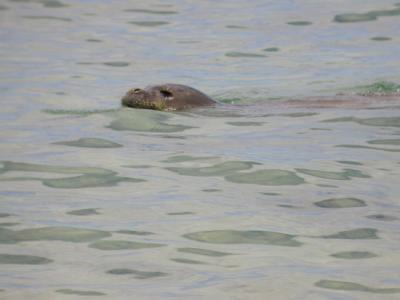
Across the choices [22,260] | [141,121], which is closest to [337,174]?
[141,121]

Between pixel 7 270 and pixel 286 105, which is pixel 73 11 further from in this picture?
pixel 7 270

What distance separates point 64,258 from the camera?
21.8 ft

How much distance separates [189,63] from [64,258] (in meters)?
7.22

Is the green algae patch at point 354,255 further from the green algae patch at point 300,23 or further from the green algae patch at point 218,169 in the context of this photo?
the green algae patch at point 300,23

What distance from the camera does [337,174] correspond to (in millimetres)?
8383

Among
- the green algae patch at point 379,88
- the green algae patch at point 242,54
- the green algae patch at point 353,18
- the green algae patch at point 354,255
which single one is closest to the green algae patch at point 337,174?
the green algae patch at point 354,255

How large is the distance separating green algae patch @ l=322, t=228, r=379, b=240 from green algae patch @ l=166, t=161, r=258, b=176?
156 cm

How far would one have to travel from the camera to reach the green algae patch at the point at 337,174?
8297 millimetres

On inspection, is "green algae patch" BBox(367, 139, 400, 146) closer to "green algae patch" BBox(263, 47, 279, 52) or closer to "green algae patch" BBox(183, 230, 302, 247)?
"green algae patch" BBox(183, 230, 302, 247)

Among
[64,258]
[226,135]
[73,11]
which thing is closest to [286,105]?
[226,135]

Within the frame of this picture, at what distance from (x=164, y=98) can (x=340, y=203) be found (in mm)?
3639

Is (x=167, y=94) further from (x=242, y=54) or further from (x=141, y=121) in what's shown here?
(x=242, y=54)

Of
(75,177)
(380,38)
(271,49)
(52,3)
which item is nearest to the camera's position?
(75,177)

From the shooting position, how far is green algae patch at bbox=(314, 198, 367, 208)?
7586mm
